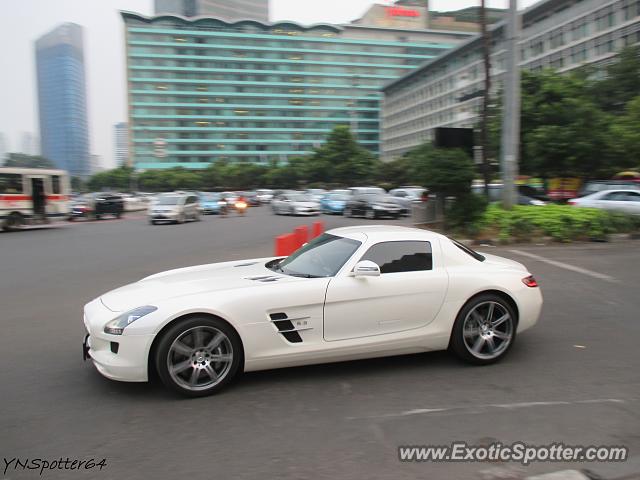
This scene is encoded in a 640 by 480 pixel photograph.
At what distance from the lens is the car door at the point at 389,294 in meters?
4.43

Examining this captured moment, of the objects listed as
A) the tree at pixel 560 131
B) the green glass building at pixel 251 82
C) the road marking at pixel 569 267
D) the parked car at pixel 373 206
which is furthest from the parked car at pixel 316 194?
the green glass building at pixel 251 82

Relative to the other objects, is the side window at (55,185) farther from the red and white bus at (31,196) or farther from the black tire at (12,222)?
the black tire at (12,222)

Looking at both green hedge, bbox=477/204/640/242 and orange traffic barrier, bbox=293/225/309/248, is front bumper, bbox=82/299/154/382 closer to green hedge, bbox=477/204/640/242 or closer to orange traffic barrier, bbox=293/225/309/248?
orange traffic barrier, bbox=293/225/309/248

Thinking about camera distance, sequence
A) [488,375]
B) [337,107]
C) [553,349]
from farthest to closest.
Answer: [337,107], [553,349], [488,375]

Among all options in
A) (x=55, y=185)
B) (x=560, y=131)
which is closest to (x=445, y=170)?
(x=560, y=131)

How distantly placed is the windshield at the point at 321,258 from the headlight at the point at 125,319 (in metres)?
1.33

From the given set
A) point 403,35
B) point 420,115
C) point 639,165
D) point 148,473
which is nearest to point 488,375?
point 148,473

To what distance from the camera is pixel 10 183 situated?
22.0 meters

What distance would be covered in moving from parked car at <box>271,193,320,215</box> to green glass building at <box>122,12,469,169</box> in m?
88.1

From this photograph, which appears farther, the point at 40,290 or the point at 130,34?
the point at 130,34

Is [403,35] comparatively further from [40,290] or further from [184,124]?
[40,290]

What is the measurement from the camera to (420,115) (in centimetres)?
10850

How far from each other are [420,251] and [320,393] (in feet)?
5.48

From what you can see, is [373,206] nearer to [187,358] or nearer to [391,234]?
[391,234]
